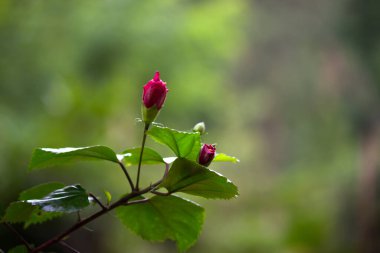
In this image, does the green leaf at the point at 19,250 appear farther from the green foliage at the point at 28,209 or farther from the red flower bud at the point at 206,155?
the red flower bud at the point at 206,155

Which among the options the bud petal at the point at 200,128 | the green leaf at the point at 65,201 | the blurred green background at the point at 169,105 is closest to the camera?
the green leaf at the point at 65,201

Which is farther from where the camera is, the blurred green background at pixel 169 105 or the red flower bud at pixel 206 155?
the blurred green background at pixel 169 105

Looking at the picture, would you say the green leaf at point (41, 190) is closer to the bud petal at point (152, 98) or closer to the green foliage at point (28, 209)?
the green foliage at point (28, 209)

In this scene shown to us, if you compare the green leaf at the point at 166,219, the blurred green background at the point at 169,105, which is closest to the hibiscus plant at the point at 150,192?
the green leaf at the point at 166,219

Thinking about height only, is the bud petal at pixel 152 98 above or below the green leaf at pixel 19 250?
above

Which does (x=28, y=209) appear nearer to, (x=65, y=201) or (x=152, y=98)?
(x=65, y=201)

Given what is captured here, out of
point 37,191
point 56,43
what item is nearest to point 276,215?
point 56,43

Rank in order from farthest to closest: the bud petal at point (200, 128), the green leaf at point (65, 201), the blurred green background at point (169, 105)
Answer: the blurred green background at point (169, 105) → the bud petal at point (200, 128) → the green leaf at point (65, 201)

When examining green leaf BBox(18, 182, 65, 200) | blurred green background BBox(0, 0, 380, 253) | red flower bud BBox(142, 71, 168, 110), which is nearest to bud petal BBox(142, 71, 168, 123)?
red flower bud BBox(142, 71, 168, 110)
